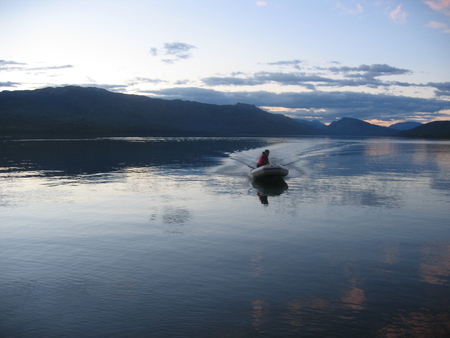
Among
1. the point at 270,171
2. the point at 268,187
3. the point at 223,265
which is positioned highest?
the point at 270,171

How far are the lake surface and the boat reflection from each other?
0.55 meters

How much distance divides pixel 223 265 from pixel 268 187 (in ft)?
50.6

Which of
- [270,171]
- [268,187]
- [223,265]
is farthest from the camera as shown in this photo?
[270,171]

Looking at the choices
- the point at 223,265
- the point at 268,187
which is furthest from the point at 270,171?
the point at 223,265

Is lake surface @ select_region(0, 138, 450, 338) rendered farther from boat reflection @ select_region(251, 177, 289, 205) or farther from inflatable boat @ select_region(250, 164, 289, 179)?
inflatable boat @ select_region(250, 164, 289, 179)

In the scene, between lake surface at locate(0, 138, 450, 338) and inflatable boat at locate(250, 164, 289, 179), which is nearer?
lake surface at locate(0, 138, 450, 338)

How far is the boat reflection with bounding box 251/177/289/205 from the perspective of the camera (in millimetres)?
A: 21828

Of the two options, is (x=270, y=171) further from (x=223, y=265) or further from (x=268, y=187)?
(x=223, y=265)

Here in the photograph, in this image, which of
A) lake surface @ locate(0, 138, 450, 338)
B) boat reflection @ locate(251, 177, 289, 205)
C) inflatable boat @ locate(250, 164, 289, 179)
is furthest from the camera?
inflatable boat @ locate(250, 164, 289, 179)

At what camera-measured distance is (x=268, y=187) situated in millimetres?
25422

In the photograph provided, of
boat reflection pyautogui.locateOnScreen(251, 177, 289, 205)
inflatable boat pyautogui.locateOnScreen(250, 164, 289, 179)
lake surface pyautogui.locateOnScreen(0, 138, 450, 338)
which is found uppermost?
inflatable boat pyautogui.locateOnScreen(250, 164, 289, 179)

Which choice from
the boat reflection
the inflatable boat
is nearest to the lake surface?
the boat reflection

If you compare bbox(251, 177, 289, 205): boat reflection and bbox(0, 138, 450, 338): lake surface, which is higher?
bbox(251, 177, 289, 205): boat reflection

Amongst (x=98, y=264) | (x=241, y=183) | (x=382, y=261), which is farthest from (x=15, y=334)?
(x=241, y=183)
